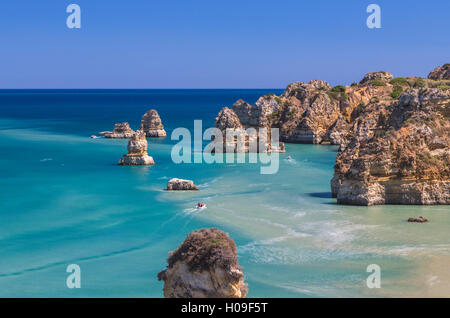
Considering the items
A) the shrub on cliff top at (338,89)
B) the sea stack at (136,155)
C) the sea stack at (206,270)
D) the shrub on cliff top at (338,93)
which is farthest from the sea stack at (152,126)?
the sea stack at (206,270)

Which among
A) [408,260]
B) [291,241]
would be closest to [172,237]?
[291,241]

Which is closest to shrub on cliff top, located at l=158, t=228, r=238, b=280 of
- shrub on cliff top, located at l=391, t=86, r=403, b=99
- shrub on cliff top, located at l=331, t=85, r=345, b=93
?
shrub on cliff top, located at l=391, t=86, r=403, b=99

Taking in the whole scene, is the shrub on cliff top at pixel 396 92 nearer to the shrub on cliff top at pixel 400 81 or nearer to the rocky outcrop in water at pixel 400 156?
the shrub on cliff top at pixel 400 81

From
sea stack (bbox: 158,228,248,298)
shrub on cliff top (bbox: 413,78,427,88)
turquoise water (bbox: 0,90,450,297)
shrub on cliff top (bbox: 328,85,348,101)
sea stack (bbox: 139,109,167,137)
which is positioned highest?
shrub on cliff top (bbox: 413,78,427,88)

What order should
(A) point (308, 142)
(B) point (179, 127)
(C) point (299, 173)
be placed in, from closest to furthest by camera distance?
(C) point (299, 173) → (A) point (308, 142) → (B) point (179, 127)

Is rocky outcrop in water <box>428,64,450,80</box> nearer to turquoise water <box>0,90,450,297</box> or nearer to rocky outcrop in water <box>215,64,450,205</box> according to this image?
turquoise water <box>0,90,450,297</box>
